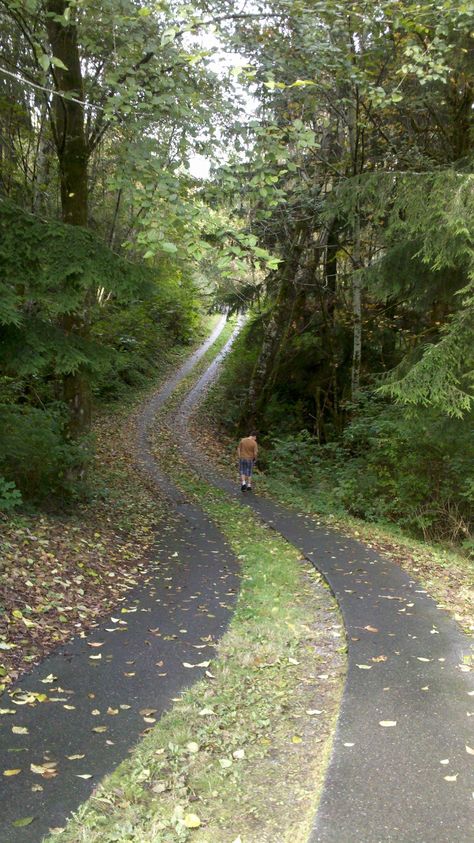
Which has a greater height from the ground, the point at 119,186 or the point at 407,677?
the point at 119,186

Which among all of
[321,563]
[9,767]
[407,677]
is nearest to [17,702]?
[9,767]

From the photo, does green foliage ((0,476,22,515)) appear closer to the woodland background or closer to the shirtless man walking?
the woodland background

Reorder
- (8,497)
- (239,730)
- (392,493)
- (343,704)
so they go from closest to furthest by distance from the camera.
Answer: (239,730)
(343,704)
(8,497)
(392,493)

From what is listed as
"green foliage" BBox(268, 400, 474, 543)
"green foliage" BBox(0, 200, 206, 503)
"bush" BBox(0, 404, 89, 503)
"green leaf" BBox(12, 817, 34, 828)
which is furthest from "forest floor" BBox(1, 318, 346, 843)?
"green foliage" BBox(268, 400, 474, 543)

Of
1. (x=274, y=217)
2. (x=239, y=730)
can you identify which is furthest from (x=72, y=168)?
(x=239, y=730)

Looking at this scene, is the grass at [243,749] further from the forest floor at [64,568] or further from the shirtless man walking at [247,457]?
the shirtless man walking at [247,457]

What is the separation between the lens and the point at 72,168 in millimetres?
10578

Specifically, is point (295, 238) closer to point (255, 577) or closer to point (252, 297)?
point (252, 297)

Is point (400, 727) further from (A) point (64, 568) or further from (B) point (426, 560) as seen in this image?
(B) point (426, 560)

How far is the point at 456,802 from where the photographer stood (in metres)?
3.49

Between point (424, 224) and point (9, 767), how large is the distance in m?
8.77

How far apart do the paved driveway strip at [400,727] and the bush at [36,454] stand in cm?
473

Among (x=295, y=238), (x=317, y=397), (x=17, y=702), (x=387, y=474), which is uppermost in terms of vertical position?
(x=295, y=238)

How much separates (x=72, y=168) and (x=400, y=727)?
33.2 ft
